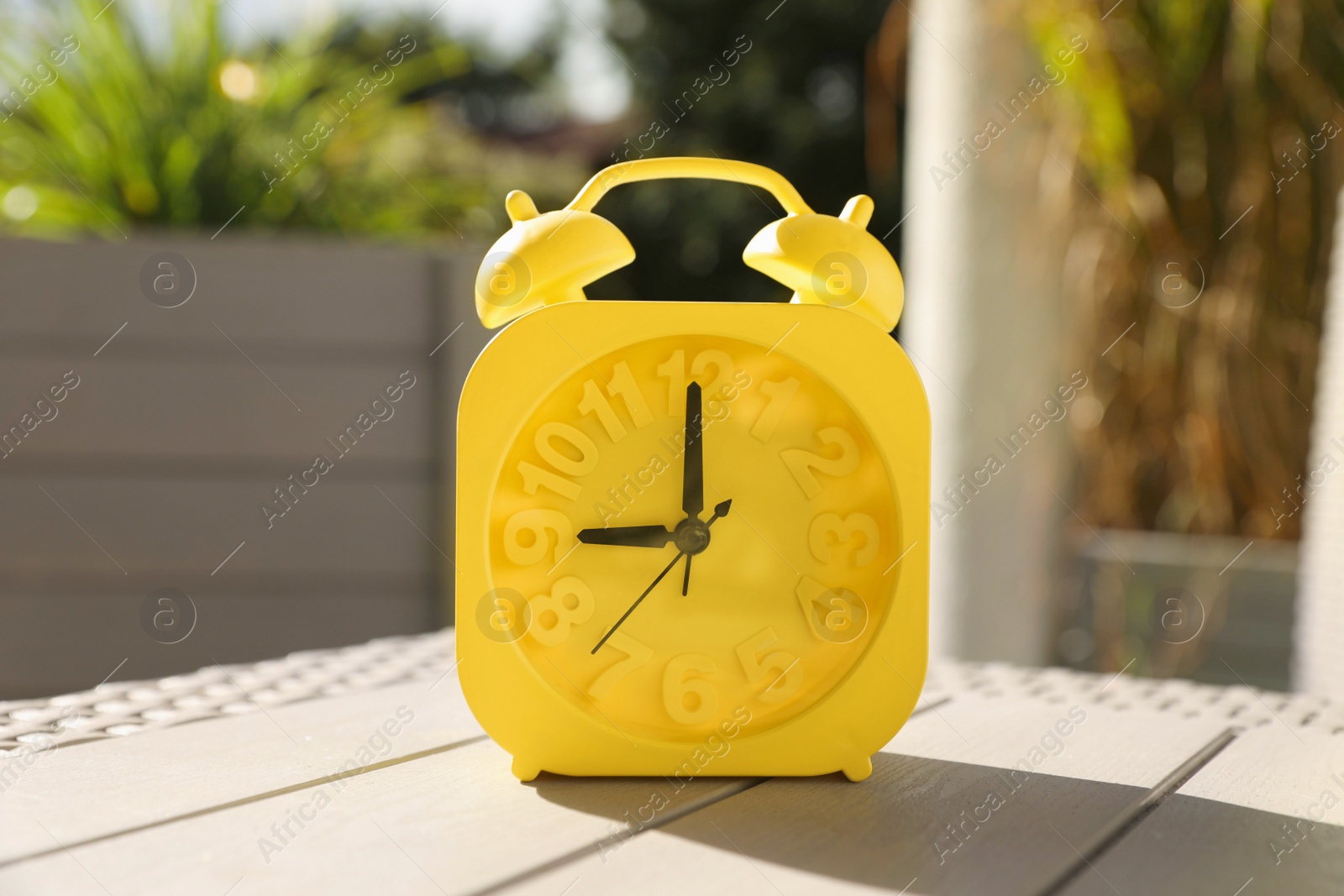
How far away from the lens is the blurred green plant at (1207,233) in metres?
2.08

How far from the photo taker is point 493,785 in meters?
0.72

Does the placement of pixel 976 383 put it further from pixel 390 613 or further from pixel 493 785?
pixel 493 785

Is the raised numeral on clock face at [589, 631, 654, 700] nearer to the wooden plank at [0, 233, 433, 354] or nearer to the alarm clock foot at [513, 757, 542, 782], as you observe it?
the alarm clock foot at [513, 757, 542, 782]

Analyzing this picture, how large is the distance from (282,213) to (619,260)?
5.92ft

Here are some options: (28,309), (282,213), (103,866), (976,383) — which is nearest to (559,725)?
(103,866)

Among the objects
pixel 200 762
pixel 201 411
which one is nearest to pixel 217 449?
pixel 201 411

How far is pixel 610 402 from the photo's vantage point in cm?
78

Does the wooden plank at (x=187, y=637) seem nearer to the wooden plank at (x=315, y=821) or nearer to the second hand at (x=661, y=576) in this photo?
the wooden plank at (x=315, y=821)

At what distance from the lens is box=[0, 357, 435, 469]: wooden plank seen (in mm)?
1863

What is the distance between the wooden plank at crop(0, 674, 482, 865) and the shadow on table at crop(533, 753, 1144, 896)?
166 mm

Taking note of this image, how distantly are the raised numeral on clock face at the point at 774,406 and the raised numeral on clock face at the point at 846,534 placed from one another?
8 centimetres

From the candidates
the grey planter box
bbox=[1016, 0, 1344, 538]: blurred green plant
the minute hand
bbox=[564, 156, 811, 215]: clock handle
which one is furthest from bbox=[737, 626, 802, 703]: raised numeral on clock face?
bbox=[1016, 0, 1344, 538]: blurred green plant

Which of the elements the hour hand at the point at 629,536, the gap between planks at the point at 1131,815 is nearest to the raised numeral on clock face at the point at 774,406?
the hour hand at the point at 629,536

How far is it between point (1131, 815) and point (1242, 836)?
63 millimetres
